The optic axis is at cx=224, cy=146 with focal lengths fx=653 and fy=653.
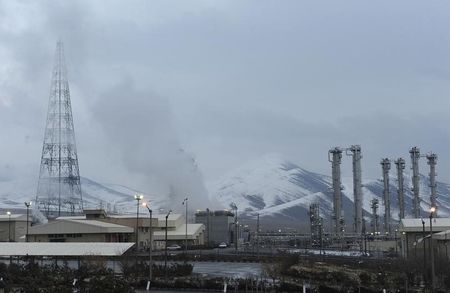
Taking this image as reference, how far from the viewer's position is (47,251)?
5209 cm

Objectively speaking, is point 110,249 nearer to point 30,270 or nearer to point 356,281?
point 30,270

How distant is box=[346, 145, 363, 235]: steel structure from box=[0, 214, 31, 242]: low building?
203 feet

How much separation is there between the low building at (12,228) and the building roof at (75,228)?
4.03 metres

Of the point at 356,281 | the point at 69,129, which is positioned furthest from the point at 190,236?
the point at 356,281

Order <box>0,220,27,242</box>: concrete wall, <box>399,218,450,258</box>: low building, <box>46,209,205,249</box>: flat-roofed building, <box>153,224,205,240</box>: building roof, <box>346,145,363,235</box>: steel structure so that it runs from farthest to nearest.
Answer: <box>346,145,363,235</box>: steel structure < <box>153,224,205,240</box>: building roof < <box>46,209,205,249</box>: flat-roofed building < <box>0,220,27,242</box>: concrete wall < <box>399,218,450,258</box>: low building

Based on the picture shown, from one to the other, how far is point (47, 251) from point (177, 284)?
517 inches

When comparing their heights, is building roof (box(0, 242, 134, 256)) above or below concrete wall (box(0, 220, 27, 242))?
below

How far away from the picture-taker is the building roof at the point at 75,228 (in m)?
102

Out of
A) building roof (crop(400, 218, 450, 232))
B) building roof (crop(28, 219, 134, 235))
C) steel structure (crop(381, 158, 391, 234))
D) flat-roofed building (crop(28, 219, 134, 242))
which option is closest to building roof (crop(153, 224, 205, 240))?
flat-roofed building (crop(28, 219, 134, 242))

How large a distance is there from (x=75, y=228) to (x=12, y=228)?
13.8m

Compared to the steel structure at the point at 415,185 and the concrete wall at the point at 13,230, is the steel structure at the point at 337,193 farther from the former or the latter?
the concrete wall at the point at 13,230

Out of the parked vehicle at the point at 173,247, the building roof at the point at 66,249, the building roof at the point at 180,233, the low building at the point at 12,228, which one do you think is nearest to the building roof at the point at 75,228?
the low building at the point at 12,228

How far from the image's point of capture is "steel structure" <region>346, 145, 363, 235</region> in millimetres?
128125

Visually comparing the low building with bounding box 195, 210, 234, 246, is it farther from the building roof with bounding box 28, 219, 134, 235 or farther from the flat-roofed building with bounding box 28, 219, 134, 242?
the building roof with bounding box 28, 219, 134, 235
